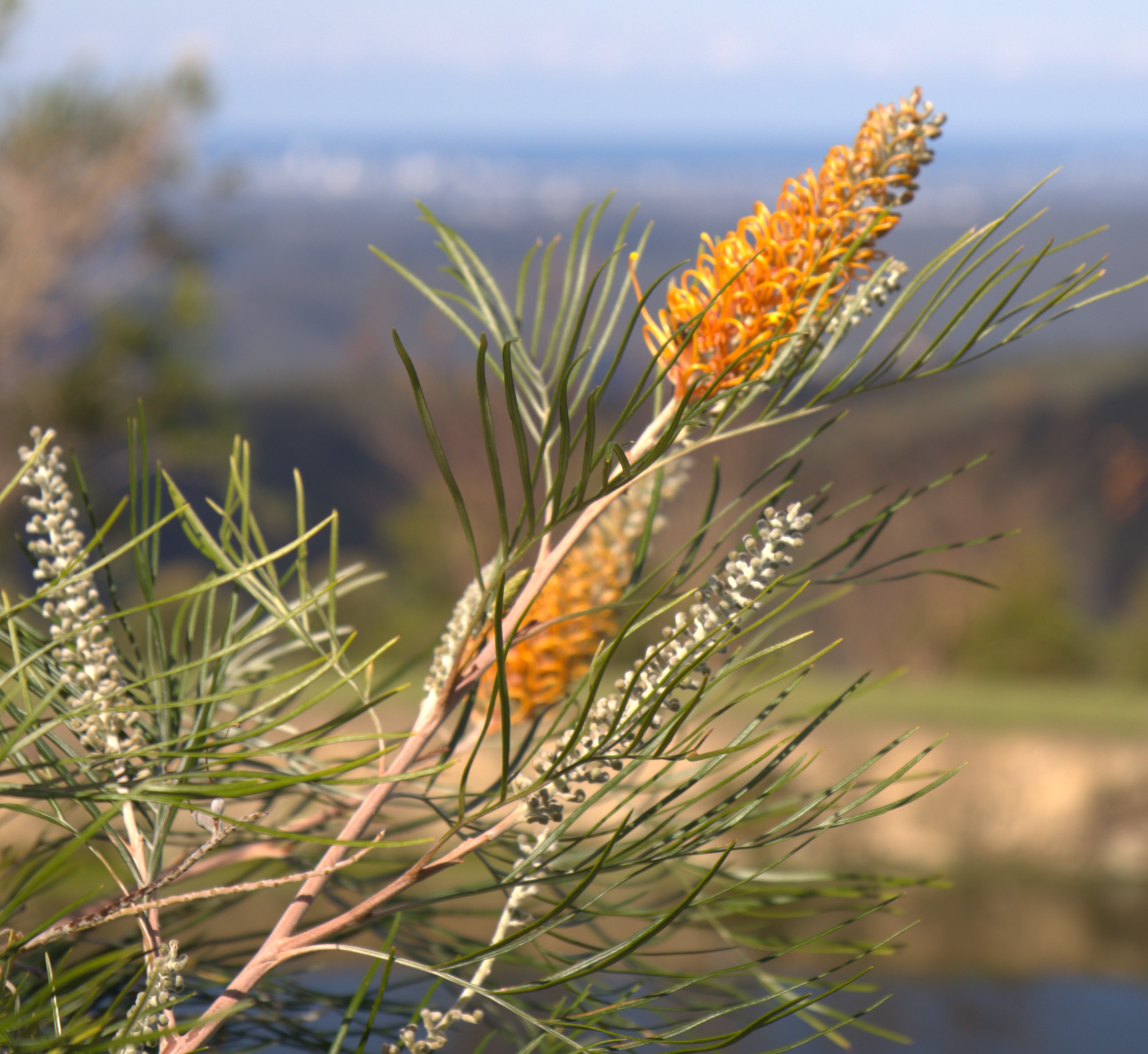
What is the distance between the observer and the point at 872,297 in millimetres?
201

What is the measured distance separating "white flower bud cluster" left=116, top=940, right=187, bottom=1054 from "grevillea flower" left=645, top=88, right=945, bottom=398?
0.13 metres

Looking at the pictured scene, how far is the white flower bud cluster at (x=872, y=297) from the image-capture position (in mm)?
200

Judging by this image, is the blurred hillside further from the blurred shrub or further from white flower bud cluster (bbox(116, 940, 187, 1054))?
white flower bud cluster (bbox(116, 940, 187, 1054))

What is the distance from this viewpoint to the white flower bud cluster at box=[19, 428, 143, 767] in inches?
7.7

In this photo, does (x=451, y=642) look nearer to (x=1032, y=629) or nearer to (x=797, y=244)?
(x=797, y=244)

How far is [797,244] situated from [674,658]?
9cm

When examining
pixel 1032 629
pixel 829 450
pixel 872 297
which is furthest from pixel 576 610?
pixel 829 450

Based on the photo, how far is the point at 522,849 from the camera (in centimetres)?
20

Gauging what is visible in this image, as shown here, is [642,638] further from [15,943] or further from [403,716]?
[15,943]

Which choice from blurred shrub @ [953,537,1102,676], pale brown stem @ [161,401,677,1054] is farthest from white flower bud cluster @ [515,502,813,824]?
blurred shrub @ [953,537,1102,676]

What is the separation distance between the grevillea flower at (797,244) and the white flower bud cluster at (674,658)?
0.13ft

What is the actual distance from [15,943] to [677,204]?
241 inches

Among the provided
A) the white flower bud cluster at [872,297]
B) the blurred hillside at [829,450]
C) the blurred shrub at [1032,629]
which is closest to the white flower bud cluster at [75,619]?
the white flower bud cluster at [872,297]

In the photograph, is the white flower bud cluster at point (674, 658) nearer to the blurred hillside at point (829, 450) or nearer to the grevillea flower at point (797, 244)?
the grevillea flower at point (797, 244)
